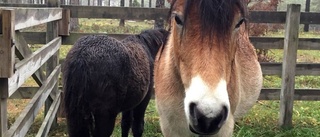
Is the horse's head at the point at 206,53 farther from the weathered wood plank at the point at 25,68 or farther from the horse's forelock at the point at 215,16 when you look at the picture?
the weathered wood plank at the point at 25,68

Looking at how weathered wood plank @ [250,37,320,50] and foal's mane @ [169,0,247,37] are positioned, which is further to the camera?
weathered wood plank @ [250,37,320,50]

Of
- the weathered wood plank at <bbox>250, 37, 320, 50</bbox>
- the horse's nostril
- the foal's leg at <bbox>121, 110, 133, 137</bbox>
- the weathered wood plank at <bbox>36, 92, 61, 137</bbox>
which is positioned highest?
the weathered wood plank at <bbox>250, 37, 320, 50</bbox>

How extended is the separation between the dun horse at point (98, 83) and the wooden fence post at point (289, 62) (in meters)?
2.36

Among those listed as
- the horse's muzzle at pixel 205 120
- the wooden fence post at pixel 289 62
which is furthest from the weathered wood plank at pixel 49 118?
the wooden fence post at pixel 289 62

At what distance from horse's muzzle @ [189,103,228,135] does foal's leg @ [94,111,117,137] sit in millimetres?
1844

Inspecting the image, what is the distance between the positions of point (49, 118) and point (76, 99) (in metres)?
0.97

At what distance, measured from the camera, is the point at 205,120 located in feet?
6.29

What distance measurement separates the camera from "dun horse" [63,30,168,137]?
3.50m

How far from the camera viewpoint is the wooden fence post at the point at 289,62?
16.9 ft

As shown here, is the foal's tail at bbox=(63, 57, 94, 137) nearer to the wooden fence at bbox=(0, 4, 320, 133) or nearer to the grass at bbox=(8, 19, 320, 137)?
the grass at bbox=(8, 19, 320, 137)

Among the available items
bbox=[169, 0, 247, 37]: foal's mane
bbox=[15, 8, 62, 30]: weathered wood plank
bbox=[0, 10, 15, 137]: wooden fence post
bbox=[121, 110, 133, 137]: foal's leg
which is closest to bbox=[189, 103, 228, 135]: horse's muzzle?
bbox=[169, 0, 247, 37]: foal's mane

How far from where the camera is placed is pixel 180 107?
2.88 metres

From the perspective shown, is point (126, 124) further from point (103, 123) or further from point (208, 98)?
point (208, 98)

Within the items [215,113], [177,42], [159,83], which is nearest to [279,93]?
[159,83]
